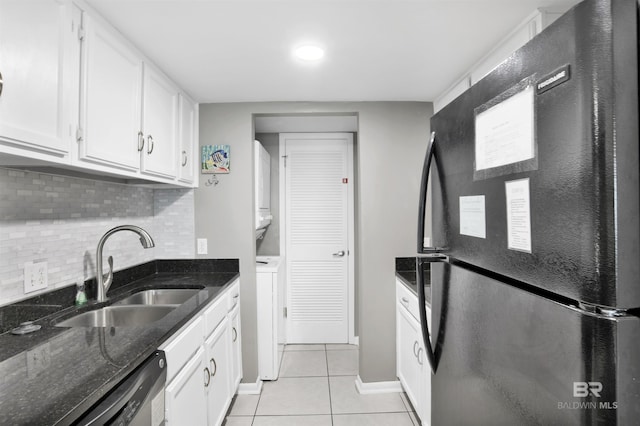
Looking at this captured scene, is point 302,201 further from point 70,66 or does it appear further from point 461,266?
point 461,266

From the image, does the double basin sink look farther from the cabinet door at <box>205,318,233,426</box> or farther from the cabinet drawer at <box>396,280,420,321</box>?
the cabinet drawer at <box>396,280,420,321</box>

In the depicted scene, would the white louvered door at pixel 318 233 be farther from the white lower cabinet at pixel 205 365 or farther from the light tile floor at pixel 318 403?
the white lower cabinet at pixel 205 365

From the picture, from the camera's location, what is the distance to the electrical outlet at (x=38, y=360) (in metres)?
0.94

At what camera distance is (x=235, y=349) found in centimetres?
232

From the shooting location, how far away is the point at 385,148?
253 centimetres

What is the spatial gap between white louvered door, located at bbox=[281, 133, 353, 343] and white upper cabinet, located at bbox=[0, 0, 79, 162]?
7.73 ft

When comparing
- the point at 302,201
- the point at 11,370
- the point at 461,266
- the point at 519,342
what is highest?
the point at 302,201

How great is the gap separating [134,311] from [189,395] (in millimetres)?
556

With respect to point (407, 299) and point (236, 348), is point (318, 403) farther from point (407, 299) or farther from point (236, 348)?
point (407, 299)

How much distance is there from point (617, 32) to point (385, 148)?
83.9 inches

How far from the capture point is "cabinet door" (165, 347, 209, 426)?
132 centimetres

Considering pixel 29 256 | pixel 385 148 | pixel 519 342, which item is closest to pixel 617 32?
pixel 519 342

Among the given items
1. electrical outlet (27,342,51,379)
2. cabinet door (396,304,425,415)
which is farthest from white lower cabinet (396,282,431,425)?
electrical outlet (27,342,51,379)

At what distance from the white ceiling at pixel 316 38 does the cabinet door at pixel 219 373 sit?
158 cm
